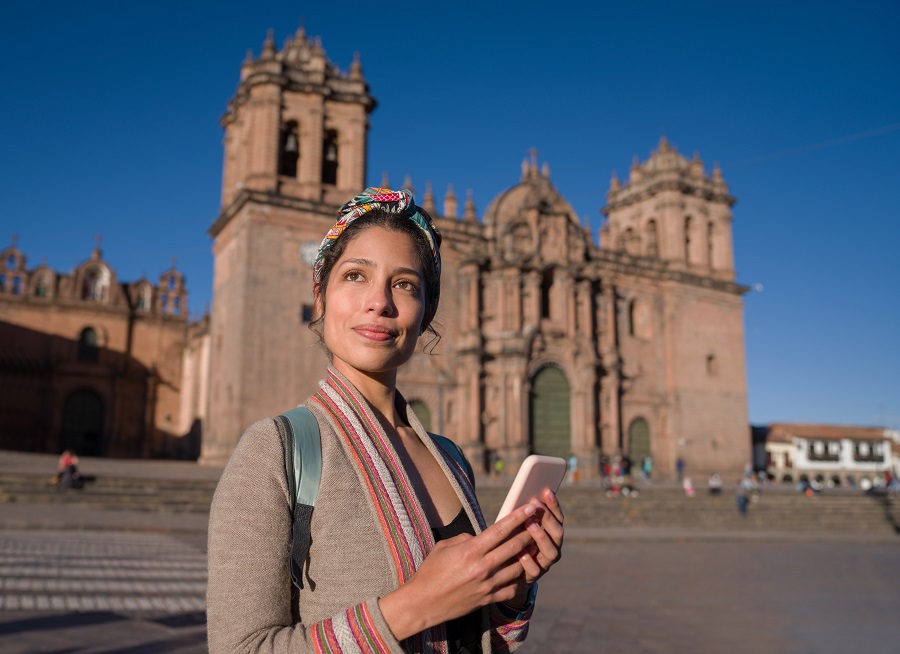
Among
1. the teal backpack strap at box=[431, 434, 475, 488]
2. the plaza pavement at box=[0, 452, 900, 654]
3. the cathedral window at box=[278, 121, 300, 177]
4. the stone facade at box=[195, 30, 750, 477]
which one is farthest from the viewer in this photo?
the cathedral window at box=[278, 121, 300, 177]

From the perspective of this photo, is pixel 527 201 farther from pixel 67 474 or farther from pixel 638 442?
pixel 67 474

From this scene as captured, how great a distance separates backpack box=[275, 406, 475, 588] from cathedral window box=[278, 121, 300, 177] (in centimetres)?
2429

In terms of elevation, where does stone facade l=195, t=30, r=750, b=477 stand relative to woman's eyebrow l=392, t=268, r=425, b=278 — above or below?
above

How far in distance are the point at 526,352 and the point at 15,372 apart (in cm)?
2158

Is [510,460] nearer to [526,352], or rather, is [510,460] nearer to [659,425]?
[526,352]

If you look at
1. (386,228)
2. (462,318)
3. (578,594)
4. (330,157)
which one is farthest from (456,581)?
(462,318)

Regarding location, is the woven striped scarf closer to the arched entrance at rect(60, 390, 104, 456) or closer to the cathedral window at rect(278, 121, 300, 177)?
the cathedral window at rect(278, 121, 300, 177)

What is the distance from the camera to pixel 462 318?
90.5ft

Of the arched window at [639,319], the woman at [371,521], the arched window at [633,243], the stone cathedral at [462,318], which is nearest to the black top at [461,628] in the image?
the woman at [371,521]

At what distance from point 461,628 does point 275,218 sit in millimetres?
22870

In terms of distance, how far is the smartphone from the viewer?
53.7 inches

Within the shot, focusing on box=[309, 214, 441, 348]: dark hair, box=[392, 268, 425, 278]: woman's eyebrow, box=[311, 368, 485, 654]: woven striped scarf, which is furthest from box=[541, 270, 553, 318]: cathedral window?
box=[311, 368, 485, 654]: woven striped scarf

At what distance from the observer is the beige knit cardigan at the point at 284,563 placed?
128 centimetres

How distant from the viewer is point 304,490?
1.41 metres
